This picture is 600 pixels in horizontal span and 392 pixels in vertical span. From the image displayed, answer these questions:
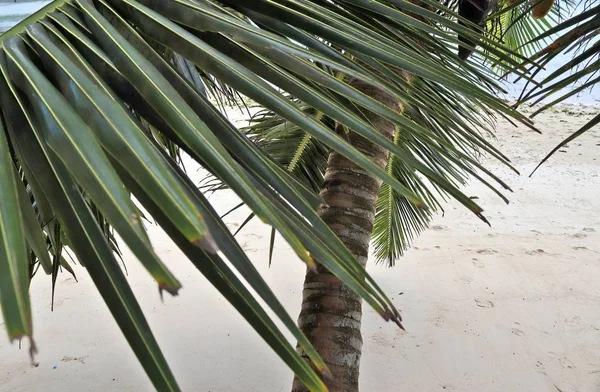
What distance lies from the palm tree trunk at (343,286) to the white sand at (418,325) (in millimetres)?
1171

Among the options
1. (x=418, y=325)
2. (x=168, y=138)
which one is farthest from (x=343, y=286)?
(x=418, y=325)

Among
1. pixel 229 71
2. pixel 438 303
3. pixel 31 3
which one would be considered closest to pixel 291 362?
pixel 229 71

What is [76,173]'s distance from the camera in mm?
257

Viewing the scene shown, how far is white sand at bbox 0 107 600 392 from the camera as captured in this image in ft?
6.34

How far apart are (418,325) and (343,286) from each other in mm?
1563

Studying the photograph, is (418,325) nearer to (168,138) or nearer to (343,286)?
(343,286)

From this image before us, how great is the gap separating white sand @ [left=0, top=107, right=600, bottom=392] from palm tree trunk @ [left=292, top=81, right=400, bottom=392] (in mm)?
1171

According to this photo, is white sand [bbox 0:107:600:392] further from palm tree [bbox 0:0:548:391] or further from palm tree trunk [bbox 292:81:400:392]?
palm tree [bbox 0:0:548:391]

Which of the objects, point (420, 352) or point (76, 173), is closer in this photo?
point (76, 173)

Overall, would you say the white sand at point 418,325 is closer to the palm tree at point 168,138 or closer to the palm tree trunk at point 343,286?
the palm tree trunk at point 343,286

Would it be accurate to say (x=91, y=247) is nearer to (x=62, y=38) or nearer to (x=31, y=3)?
(x=62, y=38)

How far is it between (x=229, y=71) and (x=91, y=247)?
0.15 m

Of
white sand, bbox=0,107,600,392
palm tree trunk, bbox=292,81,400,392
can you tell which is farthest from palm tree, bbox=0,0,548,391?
white sand, bbox=0,107,600,392

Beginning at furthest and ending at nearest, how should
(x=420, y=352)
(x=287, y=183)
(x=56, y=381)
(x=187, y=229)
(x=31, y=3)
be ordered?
(x=420, y=352), (x=56, y=381), (x=31, y=3), (x=287, y=183), (x=187, y=229)
